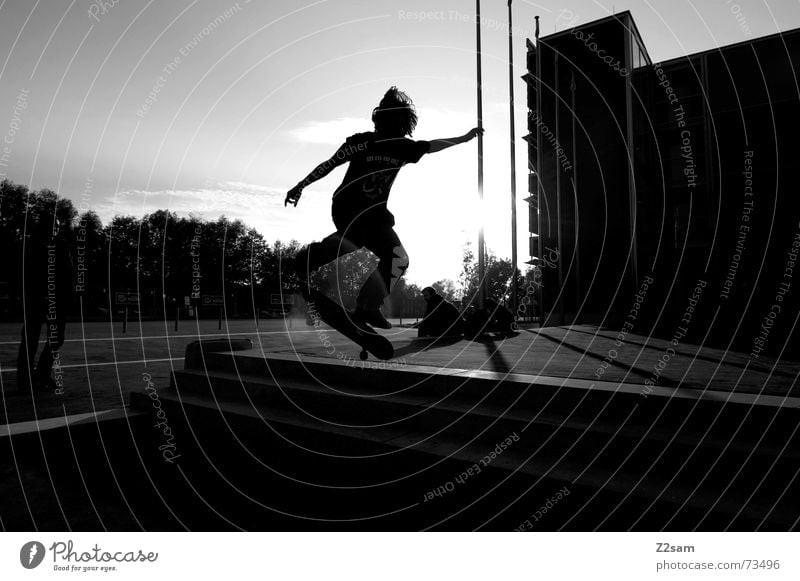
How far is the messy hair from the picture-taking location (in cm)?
536

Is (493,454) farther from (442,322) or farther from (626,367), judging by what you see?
(442,322)

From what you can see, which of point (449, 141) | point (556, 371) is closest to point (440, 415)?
point (556, 371)

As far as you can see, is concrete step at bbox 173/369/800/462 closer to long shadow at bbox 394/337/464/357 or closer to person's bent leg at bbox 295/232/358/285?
person's bent leg at bbox 295/232/358/285

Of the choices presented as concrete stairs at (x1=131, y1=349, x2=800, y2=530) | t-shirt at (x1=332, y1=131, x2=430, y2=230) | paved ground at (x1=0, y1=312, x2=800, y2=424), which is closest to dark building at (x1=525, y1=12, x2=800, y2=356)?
paved ground at (x1=0, y1=312, x2=800, y2=424)

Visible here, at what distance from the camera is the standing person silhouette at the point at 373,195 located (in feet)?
16.6

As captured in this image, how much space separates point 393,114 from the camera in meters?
5.38

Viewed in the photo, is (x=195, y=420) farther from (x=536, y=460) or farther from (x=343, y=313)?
(x=536, y=460)

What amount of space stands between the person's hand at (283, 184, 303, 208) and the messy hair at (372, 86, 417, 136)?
3.60 ft

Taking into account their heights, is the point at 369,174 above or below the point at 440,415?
above

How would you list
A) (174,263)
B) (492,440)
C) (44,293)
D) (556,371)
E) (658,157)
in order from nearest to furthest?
1. (492,440)
2. (556,371)
3. (44,293)
4. (658,157)
5. (174,263)

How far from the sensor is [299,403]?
463 cm

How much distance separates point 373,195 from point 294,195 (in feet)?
3.01

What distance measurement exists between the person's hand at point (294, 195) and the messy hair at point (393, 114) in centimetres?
110

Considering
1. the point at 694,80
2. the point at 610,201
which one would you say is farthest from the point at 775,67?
the point at 610,201
